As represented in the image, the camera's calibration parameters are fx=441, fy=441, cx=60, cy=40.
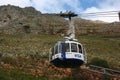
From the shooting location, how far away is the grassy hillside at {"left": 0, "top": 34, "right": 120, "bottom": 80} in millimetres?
44875

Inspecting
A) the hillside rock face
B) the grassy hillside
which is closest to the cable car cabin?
the grassy hillside

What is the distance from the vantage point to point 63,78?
43.0 m

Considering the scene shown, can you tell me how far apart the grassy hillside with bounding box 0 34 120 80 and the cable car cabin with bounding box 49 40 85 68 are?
15.2 ft

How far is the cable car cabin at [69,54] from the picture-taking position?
37.4 meters

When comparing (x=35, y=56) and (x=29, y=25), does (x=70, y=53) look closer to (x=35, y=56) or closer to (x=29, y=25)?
(x=35, y=56)

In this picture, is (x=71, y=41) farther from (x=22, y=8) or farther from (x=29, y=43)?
(x=22, y=8)

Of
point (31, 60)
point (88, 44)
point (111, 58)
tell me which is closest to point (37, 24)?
point (88, 44)

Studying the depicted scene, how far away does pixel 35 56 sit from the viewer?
6512cm

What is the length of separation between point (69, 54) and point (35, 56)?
2800cm

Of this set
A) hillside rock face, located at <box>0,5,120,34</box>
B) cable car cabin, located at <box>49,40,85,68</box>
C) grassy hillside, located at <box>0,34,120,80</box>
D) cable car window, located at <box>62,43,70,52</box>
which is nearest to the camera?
cable car cabin, located at <box>49,40,85,68</box>

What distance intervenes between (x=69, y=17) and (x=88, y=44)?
49.9m

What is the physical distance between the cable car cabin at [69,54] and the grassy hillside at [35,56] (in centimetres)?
464

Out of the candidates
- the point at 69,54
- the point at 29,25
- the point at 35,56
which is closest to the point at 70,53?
the point at 69,54

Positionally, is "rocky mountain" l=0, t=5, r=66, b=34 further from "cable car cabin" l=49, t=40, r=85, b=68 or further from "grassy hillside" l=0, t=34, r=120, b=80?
"cable car cabin" l=49, t=40, r=85, b=68
